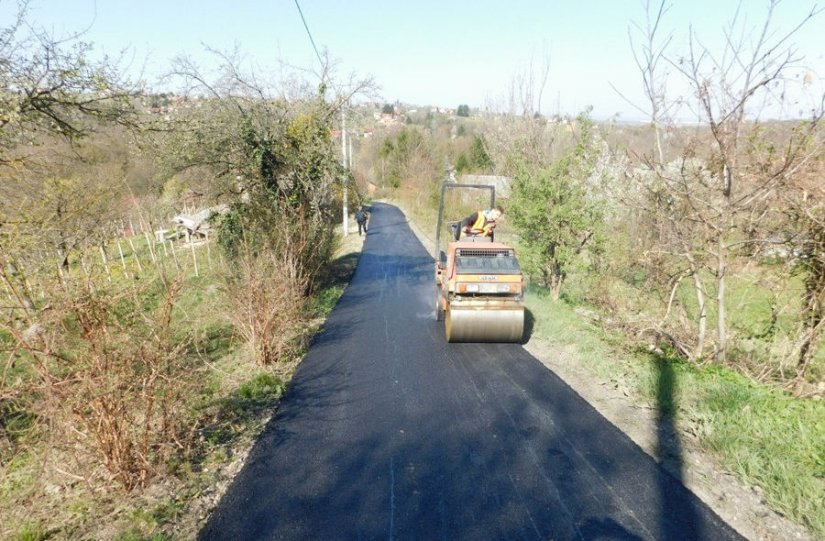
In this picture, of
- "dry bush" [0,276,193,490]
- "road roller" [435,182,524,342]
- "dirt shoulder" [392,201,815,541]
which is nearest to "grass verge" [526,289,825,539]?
"dirt shoulder" [392,201,815,541]

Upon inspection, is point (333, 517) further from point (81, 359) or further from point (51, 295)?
point (51, 295)

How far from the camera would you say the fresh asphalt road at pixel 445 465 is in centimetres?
351

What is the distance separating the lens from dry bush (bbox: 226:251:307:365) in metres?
6.52

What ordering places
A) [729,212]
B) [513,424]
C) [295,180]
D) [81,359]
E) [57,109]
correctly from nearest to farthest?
1. [81,359]
2. [513,424]
3. [729,212]
4. [57,109]
5. [295,180]

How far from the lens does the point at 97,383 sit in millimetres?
3504

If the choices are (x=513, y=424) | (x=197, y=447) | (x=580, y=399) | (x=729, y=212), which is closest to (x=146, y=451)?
(x=197, y=447)

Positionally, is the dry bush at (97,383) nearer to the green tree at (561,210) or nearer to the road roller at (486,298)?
the road roller at (486,298)

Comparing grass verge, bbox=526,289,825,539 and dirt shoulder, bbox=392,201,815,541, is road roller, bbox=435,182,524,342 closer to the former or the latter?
dirt shoulder, bbox=392,201,815,541

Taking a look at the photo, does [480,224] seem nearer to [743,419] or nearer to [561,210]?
[561,210]

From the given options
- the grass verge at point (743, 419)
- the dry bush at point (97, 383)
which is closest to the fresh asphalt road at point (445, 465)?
the grass verge at point (743, 419)

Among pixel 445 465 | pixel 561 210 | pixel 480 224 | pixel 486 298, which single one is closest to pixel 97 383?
pixel 445 465

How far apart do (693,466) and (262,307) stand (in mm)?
5756

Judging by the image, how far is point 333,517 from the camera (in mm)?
3576

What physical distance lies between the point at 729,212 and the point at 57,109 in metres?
9.45
